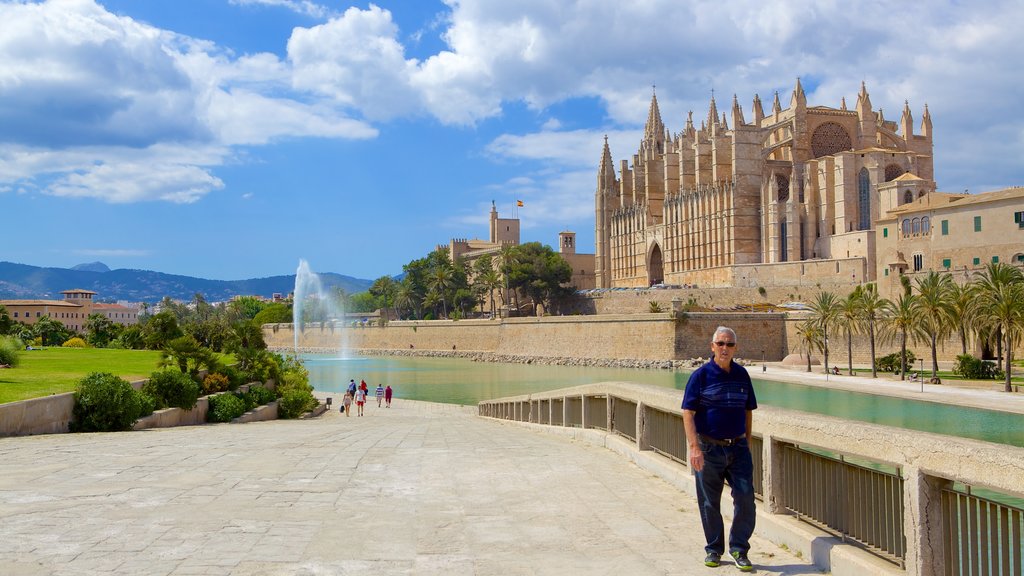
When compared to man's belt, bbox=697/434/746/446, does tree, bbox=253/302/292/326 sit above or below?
above

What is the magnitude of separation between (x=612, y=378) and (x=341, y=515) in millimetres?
47297

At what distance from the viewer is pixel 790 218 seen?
67875mm

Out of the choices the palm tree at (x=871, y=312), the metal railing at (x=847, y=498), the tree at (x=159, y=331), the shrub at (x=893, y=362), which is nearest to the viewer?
the metal railing at (x=847, y=498)

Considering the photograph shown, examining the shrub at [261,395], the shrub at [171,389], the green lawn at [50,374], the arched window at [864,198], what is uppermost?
the arched window at [864,198]

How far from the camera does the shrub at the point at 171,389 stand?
16656 mm

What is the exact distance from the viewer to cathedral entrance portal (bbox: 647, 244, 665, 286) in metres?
89.9

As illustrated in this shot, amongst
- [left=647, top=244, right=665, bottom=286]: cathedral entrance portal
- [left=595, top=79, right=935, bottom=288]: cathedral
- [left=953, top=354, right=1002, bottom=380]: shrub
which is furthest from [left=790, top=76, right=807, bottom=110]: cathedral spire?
[left=953, top=354, right=1002, bottom=380]: shrub

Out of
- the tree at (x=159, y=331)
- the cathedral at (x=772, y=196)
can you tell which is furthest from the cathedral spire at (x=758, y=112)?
the tree at (x=159, y=331)

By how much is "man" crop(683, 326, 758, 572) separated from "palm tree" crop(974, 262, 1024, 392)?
31738mm

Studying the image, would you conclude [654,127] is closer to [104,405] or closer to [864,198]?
[864,198]

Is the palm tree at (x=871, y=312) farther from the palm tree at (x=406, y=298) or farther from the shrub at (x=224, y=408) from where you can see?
the palm tree at (x=406, y=298)

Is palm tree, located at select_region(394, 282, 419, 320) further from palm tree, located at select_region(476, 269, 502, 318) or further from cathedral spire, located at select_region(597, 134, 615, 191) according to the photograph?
cathedral spire, located at select_region(597, 134, 615, 191)

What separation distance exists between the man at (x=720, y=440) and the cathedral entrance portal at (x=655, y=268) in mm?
85250

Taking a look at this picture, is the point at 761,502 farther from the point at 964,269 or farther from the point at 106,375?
the point at 964,269
